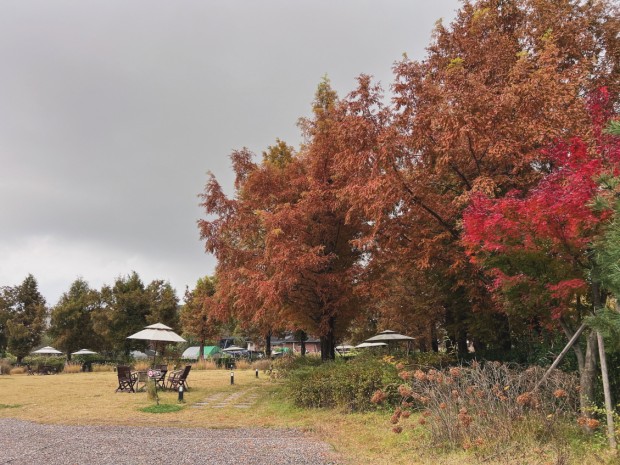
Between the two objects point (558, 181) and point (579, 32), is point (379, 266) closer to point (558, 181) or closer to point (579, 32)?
point (558, 181)

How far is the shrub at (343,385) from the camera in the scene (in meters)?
9.32

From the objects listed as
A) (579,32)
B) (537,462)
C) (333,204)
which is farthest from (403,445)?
(579,32)

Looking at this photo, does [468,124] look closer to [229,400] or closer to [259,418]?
[259,418]

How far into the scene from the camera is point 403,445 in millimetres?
6156

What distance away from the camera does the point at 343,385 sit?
31.6 feet

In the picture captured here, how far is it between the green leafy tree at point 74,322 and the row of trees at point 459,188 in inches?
1093

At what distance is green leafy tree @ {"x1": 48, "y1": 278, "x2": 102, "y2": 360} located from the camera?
35875 mm

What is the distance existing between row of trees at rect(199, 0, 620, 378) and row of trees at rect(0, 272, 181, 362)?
23064 mm

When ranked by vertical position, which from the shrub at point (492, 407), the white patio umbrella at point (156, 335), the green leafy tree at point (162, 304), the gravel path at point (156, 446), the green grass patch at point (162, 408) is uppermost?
the green leafy tree at point (162, 304)

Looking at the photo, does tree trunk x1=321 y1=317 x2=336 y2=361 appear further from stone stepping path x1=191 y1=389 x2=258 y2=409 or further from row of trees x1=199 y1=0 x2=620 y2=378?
stone stepping path x1=191 y1=389 x2=258 y2=409

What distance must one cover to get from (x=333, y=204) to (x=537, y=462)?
818 centimetres

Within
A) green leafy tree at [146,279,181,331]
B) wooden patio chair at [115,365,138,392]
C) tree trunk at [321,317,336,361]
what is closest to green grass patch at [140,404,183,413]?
wooden patio chair at [115,365,138,392]

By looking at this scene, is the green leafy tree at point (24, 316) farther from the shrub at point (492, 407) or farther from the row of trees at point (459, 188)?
the shrub at point (492, 407)

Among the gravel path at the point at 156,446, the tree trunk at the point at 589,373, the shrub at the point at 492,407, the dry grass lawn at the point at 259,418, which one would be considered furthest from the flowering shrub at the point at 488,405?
the gravel path at the point at 156,446
